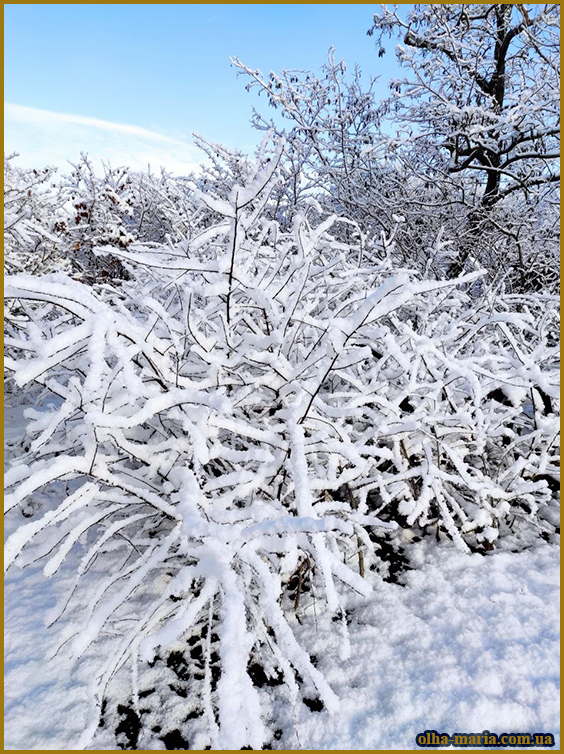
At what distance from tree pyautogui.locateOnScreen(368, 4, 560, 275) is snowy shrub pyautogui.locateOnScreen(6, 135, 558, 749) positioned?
2943 millimetres

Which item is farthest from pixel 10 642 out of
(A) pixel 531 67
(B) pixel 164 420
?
(A) pixel 531 67

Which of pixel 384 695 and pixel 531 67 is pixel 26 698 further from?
pixel 531 67

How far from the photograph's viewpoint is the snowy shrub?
35.4 inches

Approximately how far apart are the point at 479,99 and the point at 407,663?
6.00m

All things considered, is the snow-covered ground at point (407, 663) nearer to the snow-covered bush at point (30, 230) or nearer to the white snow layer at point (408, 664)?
the white snow layer at point (408, 664)

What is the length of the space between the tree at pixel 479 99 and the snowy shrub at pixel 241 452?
2.94 metres

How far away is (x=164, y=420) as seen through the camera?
64.2 inches

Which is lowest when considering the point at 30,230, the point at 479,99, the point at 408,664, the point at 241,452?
the point at 408,664

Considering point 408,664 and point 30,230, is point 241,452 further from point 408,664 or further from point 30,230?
point 30,230

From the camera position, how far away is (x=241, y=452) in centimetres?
119

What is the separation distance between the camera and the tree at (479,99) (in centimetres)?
442

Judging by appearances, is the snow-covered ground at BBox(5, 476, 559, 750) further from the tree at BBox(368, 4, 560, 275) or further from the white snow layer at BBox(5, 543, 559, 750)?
the tree at BBox(368, 4, 560, 275)

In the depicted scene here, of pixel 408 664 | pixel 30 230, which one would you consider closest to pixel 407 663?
pixel 408 664

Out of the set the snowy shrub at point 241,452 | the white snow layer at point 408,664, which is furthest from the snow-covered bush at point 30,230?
the white snow layer at point 408,664
